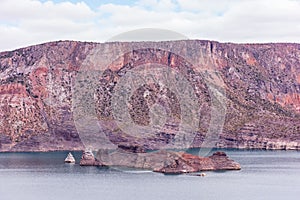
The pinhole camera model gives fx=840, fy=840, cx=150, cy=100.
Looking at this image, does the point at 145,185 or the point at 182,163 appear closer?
the point at 145,185

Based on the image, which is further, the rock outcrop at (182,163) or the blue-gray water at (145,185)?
the rock outcrop at (182,163)

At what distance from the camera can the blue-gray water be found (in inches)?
5640

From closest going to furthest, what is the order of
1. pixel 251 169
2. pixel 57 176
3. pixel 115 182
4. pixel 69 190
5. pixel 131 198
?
pixel 131 198 < pixel 69 190 < pixel 115 182 < pixel 57 176 < pixel 251 169

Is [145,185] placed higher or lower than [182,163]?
lower

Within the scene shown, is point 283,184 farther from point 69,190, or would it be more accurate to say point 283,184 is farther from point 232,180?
point 69,190

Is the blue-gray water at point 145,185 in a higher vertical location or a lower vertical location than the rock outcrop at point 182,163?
lower

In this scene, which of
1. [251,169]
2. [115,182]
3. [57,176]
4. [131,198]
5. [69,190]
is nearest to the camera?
[131,198]

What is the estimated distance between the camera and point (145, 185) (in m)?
159

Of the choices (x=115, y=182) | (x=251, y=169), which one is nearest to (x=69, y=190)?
(x=115, y=182)

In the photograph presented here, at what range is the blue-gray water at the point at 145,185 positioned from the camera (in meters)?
143

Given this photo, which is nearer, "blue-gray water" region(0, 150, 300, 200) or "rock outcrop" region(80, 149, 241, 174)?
"blue-gray water" region(0, 150, 300, 200)

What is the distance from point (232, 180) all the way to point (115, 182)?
23628 mm

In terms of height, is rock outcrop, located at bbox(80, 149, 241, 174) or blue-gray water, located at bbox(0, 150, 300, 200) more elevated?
rock outcrop, located at bbox(80, 149, 241, 174)

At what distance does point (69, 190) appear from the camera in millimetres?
152875
